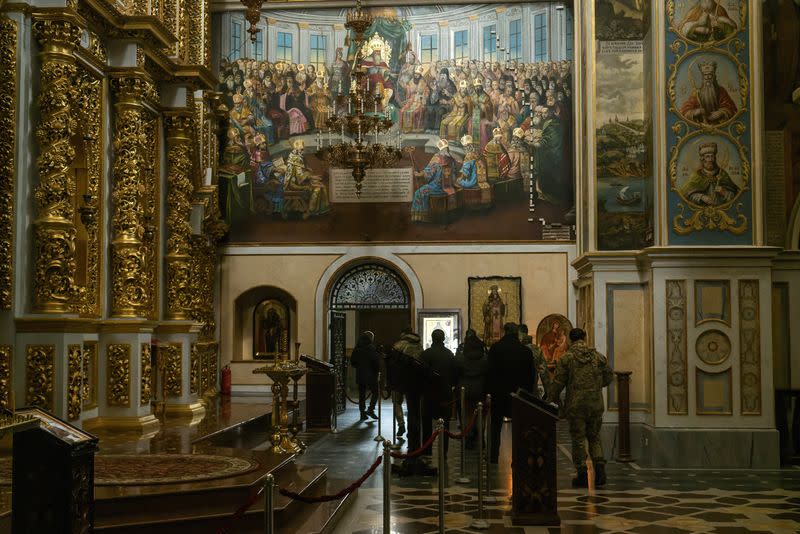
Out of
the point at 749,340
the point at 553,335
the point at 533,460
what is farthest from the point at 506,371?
the point at 553,335

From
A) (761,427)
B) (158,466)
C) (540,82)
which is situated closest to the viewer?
(158,466)

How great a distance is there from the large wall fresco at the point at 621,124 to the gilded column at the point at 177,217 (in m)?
6.85

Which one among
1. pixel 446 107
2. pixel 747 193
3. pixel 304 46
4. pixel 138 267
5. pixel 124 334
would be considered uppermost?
pixel 304 46

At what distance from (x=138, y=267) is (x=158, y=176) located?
8.04 feet

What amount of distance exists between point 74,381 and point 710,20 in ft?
33.4

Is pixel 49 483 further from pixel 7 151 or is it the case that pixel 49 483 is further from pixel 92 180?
pixel 92 180

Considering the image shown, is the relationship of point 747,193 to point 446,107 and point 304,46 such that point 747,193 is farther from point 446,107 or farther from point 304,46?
point 304,46

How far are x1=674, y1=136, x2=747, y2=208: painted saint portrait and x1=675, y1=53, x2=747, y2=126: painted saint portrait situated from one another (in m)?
0.35

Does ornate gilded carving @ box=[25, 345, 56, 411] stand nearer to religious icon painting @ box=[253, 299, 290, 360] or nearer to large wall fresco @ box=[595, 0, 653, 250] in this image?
large wall fresco @ box=[595, 0, 653, 250]

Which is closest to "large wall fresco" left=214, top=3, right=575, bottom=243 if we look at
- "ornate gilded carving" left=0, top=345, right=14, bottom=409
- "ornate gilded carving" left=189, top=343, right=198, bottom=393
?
"ornate gilded carving" left=189, top=343, right=198, bottom=393

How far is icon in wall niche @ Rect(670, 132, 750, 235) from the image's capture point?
14.8 metres

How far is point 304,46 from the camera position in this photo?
2647cm

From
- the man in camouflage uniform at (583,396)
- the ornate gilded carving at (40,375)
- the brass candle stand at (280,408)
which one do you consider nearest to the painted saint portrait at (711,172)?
the man in camouflage uniform at (583,396)

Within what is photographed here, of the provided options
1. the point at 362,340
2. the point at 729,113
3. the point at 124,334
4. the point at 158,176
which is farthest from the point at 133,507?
the point at 362,340
